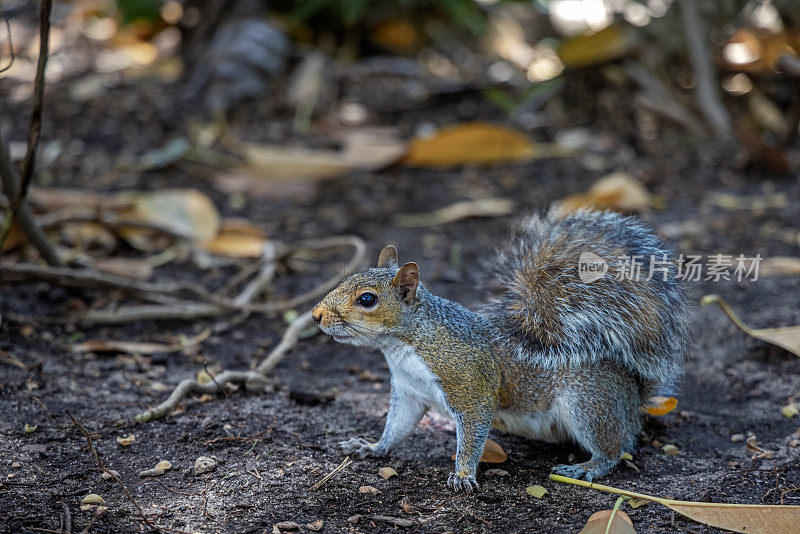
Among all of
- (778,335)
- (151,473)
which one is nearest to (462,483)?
(151,473)

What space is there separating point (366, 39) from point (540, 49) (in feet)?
6.46

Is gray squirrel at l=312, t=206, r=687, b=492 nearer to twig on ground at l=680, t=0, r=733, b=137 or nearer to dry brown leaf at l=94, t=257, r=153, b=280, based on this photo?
dry brown leaf at l=94, t=257, r=153, b=280

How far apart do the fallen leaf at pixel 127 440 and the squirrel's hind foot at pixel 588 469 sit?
63.5 inches

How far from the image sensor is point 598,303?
299 centimetres

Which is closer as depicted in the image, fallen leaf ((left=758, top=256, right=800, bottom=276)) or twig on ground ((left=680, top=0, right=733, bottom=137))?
fallen leaf ((left=758, top=256, right=800, bottom=276))

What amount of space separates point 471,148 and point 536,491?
414cm

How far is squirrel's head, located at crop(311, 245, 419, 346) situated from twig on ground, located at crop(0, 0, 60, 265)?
56.3 inches

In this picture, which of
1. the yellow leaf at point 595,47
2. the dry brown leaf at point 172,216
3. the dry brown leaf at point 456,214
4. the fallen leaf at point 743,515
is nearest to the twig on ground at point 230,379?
the dry brown leaf at point 172,216

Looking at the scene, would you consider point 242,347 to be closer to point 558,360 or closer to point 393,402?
point 393,402

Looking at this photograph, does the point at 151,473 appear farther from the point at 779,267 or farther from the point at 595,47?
the point at 595,47

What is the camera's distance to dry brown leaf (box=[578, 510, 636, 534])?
8.02ft

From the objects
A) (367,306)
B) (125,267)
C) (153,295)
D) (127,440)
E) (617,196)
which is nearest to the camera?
(367,306)

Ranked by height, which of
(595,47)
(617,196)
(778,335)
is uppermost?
(595,47)

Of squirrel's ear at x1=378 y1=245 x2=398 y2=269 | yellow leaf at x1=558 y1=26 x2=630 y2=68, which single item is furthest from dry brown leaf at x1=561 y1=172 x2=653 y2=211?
squirrel's ear at x1=378 y1=245 x2=398 y2=269
